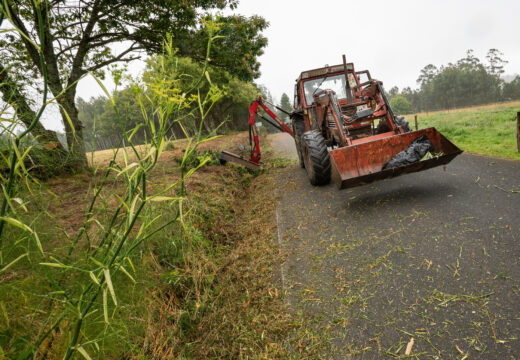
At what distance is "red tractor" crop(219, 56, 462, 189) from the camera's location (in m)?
Answer: 3.49

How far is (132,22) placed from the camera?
691 centimetres

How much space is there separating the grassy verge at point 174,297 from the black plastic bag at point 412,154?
6.58ft

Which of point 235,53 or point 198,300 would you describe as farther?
point 235,53

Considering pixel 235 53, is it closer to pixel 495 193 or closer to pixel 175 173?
pixel 175 173

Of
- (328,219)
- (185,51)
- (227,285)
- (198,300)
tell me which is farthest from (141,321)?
(185,51)

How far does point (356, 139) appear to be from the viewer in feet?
16.5

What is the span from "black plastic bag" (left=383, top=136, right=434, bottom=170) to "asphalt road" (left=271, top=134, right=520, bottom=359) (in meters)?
0.51

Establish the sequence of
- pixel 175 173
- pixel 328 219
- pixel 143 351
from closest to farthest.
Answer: pixel 143 351, pixel 328 219, pixel 175 173

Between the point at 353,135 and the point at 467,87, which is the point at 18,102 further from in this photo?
the point at 467,87

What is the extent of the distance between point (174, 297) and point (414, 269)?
2.17m

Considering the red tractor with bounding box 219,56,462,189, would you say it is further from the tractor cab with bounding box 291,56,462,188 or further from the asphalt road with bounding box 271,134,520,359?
the asphalt road with bounding box 271,134,520,359

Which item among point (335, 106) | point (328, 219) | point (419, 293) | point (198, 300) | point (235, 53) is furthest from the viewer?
point (235, 53)

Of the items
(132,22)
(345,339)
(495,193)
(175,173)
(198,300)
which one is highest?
(132,22)

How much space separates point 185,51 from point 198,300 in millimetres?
7111
